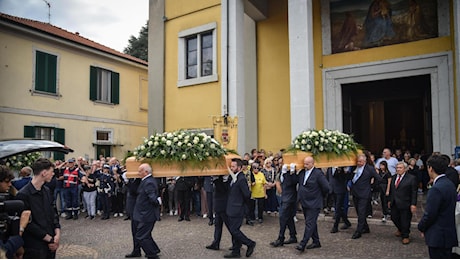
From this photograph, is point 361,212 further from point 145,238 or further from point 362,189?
point 145,238

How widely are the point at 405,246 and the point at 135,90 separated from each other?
705 inches

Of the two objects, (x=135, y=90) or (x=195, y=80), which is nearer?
(x=195, y=80)

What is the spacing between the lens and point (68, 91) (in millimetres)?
18219

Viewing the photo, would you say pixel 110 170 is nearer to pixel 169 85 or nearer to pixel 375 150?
pixel 169 85

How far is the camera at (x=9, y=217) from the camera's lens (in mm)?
3562

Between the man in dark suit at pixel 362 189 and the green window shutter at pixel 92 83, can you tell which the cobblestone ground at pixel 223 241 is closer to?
the man in dark suit at pixel 362 189

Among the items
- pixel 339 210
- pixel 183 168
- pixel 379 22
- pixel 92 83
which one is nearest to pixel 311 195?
pixel 339 210

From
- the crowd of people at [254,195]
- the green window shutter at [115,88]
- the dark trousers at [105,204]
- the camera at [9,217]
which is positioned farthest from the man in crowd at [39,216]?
the green window shutter at [115,88]

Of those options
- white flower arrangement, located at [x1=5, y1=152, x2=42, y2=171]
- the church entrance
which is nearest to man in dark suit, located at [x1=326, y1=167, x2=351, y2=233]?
white flower arrangement, located at [x1=5, y1=152, x2=42, y2=171]

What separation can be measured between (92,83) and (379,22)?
13913 mm

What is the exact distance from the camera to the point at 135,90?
22172 mm

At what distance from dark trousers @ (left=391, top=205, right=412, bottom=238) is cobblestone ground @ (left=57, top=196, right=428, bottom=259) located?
260mm

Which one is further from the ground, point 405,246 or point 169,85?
point 169,85

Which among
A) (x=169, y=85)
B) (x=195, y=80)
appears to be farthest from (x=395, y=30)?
(x=169, y=85)
